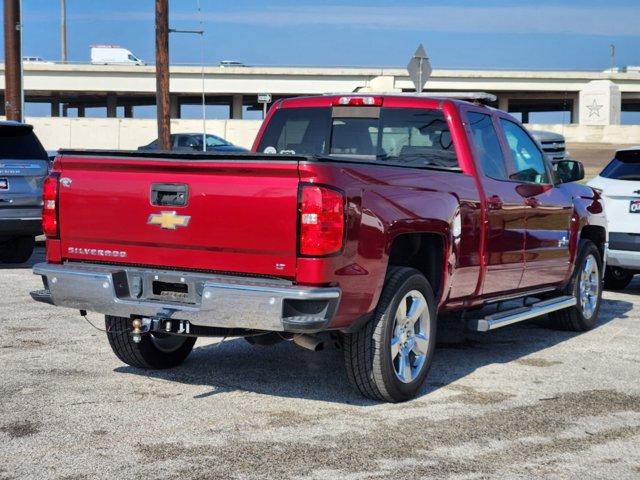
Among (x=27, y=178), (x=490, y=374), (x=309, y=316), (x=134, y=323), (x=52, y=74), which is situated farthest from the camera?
(x=52, y=74)

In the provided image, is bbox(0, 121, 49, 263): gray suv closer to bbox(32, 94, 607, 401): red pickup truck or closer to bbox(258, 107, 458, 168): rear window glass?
bbox(258, 107, 458, 168): rear window glass

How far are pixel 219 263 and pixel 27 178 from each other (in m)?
8.14

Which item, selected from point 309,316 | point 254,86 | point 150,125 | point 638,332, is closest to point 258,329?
point 309,316

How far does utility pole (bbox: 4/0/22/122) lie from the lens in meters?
22.9

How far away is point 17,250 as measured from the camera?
554 inches

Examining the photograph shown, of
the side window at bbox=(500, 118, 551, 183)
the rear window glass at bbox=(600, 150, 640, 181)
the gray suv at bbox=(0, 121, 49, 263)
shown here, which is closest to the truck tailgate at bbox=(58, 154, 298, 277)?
the side window at bbox=(500, 118, 551, 183)

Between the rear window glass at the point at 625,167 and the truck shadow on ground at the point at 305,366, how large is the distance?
2983 millimetres

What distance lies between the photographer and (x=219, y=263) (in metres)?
5.58

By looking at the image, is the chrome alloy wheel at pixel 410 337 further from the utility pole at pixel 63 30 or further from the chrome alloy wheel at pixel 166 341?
the utility pole at pixel 63 30

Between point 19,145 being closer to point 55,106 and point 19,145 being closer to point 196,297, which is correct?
point 196,297

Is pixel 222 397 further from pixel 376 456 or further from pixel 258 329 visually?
pixel 376 456

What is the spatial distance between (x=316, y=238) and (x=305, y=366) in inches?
85.3

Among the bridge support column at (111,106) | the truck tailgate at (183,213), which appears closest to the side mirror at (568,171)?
the truck tailgate at (183,213)

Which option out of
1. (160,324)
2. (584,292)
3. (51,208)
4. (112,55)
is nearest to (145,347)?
(160,324)
